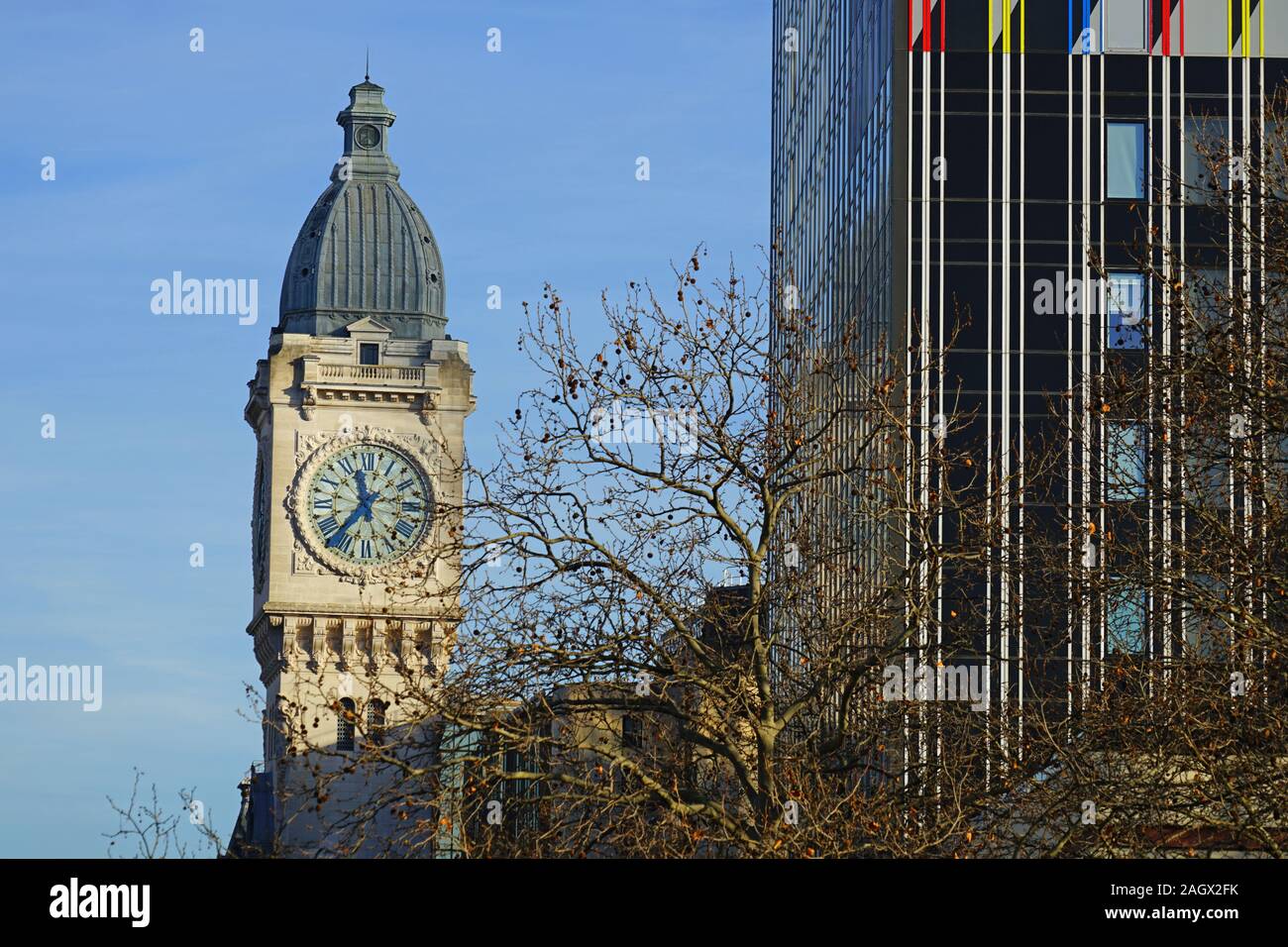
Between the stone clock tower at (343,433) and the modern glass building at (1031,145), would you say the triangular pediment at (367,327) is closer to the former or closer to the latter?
the stone clock tower at (343,433)

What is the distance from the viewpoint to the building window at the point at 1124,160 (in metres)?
68.4

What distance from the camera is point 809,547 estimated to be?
26188 millimetres

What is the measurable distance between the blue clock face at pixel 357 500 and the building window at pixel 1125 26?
6526cm

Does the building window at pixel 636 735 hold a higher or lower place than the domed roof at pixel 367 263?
lower

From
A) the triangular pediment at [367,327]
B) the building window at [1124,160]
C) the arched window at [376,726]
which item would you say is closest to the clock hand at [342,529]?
the triangular pediment at [367,327]

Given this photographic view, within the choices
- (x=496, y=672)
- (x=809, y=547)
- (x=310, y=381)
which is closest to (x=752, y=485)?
(x=809, y=547)

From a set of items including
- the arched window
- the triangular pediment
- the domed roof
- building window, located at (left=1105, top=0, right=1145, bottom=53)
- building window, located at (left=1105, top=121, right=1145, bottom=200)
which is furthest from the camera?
the domed roof

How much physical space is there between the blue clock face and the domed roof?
37.6 ft

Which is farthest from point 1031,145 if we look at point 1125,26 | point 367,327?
point 367,327

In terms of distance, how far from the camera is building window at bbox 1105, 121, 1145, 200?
6838 centimetres

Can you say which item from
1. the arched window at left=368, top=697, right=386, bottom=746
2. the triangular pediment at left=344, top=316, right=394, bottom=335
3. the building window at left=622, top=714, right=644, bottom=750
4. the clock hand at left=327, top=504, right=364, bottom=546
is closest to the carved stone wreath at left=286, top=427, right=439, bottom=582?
the clock hand at left=327, top=504, right=364, bottom=546

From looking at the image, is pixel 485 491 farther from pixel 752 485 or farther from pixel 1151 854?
pixel 1151 854

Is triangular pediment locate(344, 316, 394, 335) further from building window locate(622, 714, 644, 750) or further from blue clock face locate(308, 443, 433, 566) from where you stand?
building window locate(622, 714, 644, 750)
